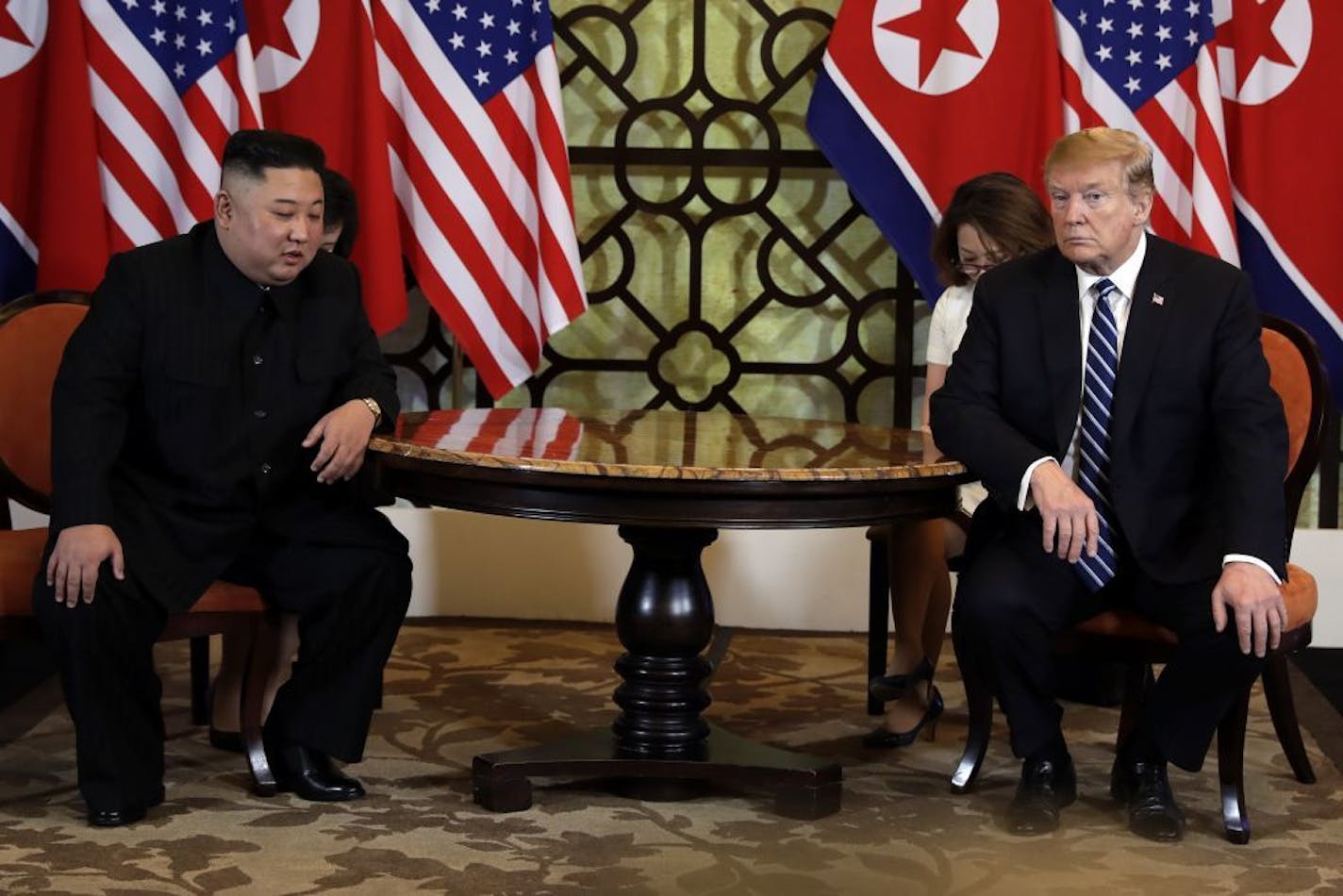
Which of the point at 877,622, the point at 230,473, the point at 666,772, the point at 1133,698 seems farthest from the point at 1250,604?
the point at 230,473

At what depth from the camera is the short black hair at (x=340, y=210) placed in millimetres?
4340

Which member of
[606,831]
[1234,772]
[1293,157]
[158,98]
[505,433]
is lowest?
[606,831]

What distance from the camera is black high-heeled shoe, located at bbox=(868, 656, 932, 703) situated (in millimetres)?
4129

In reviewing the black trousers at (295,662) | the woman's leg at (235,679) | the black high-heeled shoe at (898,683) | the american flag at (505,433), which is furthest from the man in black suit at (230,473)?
the black high-heeled shoe at (898,683)

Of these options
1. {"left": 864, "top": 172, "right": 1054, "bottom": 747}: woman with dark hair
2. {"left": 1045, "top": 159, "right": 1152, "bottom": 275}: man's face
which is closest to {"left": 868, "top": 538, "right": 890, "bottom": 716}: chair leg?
{"left": 864, "top": 172, "right": 1054, "bottom": 747}: woman with dark hair

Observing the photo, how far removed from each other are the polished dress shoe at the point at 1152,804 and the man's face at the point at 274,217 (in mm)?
1875

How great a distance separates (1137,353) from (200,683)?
2184mm

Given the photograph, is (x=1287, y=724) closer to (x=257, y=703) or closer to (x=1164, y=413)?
(x=1164, y=413)

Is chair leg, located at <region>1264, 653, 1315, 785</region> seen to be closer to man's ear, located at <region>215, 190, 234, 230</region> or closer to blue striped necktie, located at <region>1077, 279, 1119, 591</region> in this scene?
blue striped necktie, located at <region>1077, 279, 1119, 591</region>

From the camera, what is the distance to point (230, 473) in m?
3.58

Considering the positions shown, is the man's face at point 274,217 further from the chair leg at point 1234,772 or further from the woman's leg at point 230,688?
the chair leg at point 1234,772

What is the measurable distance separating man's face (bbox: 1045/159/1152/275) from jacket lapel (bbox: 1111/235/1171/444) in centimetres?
10

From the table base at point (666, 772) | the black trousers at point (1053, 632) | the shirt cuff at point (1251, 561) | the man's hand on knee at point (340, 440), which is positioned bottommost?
the table base at point (666, 772)

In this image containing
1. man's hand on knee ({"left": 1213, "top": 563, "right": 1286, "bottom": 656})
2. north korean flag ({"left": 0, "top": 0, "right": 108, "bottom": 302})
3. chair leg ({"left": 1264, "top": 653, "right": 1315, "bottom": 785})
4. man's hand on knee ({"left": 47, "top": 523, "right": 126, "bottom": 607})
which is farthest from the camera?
north korean flag ({"left": 0, "top": 0, "right": 108, "bottom": 302})
